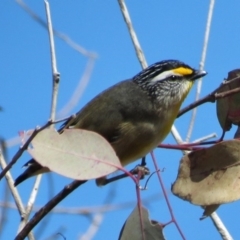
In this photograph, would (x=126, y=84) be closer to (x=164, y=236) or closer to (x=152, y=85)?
(x=152, y=85)

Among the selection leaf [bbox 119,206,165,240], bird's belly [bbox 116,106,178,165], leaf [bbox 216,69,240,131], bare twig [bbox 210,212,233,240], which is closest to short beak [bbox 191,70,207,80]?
bird's belly [bbox 116,106,178,165]

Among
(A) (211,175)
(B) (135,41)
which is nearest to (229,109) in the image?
(A) (211,175)

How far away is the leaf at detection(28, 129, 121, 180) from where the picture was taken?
76cm

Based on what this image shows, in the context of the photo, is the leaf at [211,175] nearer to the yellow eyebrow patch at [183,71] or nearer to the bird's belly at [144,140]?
the bird's belly at [144,140]

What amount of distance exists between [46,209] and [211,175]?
271 millimetres

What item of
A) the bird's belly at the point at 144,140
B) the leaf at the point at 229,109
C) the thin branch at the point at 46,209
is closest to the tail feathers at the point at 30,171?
the bird's belly at the point at 144,140

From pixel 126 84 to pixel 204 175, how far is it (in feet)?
1.74

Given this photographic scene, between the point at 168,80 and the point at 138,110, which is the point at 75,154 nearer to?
the point at 138,110

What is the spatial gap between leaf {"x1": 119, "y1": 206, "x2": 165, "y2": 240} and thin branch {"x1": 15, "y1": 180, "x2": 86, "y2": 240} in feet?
0.34

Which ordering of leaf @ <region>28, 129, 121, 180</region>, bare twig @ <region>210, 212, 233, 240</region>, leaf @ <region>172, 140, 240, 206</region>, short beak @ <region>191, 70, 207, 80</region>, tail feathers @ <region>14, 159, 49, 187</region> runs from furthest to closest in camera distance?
1. short beak @ <region>191, 70, 207, 80</region>
2. tail feathers @ <region>14, 159, 49, 187</region>
3. bare twig @ <region>210, 212, 233, 240</region>
4. leaf @ <region>172, 140, 240, 206</region>
5. leaf @ <region>28, 129, 121, 180</region>

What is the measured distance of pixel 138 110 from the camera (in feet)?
4.27

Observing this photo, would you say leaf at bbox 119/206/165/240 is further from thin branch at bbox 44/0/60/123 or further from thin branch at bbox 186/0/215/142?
thin branch at bbox 186/0/215/142

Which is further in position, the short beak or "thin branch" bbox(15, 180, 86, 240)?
the short beak

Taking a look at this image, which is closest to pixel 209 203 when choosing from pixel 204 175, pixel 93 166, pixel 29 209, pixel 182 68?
pixel 204 175
